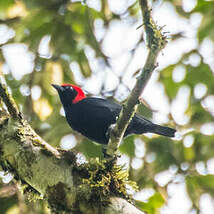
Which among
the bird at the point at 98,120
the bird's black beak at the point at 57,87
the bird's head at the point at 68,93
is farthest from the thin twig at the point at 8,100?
the bird's black beak at the point at 57,87

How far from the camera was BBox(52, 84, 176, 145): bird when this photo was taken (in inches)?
161

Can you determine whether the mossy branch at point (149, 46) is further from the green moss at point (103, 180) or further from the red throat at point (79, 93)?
the red throat at point (79, 93)

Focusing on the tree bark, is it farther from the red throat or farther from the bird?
the red throat

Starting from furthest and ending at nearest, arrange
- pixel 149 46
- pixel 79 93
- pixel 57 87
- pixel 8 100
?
pixel 79 93 → pixel 57 87 → pixel 8 100 → pixel 149 46

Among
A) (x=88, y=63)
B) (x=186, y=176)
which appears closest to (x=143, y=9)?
(x=186, y=176)

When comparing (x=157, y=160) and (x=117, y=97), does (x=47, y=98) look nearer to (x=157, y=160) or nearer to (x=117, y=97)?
(x=117, y=97)

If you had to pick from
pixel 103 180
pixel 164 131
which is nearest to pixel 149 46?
pixel 103 180

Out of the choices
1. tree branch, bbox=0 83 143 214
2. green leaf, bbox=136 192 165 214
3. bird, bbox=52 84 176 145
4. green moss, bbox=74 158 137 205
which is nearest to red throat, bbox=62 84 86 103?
bird, bbox=52 84 176 145

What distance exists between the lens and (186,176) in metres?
4.02

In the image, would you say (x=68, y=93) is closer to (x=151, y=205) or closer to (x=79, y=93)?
(x=79, y=93)

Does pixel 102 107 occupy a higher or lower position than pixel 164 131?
higher

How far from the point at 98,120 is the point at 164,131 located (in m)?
0.84

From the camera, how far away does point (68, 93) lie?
4660 mm

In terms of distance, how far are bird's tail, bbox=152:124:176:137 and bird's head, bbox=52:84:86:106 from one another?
108cm
